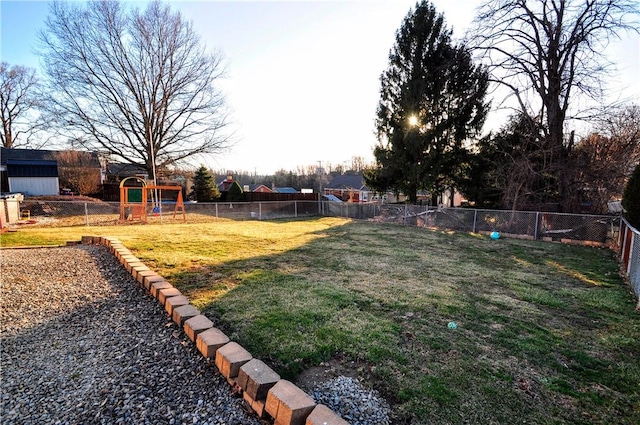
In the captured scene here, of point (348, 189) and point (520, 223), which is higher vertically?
point (348, 189)

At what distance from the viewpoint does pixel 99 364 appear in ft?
6.86

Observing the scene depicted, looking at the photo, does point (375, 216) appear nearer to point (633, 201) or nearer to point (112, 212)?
point (633, 201)

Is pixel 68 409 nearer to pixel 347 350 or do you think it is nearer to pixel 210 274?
pixel 347 350

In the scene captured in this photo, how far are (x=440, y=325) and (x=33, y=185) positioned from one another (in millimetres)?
24775

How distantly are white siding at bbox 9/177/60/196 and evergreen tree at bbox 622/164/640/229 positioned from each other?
87.1 ft

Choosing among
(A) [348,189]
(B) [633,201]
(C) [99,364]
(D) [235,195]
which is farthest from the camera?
(A) [348,189]

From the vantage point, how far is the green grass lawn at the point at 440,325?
1948 mm

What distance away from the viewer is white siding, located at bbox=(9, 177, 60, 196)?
59.8 ft

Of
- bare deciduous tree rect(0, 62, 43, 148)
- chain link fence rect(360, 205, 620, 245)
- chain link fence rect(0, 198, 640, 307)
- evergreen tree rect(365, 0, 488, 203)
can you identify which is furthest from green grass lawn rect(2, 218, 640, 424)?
bare deciduous tree rect(0, 62, 43, 148)

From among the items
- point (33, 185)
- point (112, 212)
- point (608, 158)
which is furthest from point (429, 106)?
point (33, 185)

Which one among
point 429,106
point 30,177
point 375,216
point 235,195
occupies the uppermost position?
point 429,106

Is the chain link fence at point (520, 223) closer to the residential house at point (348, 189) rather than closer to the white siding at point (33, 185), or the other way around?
the white siding at point (33, 185)

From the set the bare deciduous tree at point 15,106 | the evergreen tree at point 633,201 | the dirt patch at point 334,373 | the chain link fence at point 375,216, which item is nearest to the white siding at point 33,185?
the bare deciduous tree at point 15,106

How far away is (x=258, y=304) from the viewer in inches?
127
